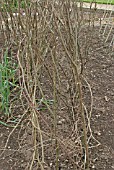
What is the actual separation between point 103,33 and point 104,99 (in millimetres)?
1798

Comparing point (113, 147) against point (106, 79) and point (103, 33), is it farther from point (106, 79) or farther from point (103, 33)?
point (103, 33)

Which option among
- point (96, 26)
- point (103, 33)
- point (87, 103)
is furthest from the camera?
point (96, 26)

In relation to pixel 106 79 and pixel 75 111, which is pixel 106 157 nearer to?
pixel 75 111

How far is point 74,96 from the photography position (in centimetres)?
304

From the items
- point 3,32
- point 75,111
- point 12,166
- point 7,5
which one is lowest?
point 12,166

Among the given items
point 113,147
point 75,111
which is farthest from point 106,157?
point 75,111

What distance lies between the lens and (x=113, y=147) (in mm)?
3055

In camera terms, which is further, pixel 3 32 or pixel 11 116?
pixel 3 32

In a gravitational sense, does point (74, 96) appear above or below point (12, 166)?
above

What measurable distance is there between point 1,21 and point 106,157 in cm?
206

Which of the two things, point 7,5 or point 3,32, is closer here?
point 7,5

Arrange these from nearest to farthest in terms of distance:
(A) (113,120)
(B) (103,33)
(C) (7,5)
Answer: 1. (A) (113,120)
2. (C) (7,5)
3. (B) (103,33)

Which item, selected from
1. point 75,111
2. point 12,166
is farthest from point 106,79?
point 12,166

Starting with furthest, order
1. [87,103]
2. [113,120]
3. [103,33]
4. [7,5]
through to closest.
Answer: [103,33] → [7,5] → [87,103] → [113,120]
